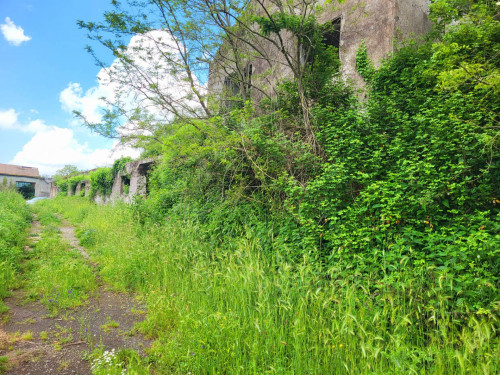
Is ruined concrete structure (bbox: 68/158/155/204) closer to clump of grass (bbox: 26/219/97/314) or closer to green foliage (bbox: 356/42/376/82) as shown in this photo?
clump of grass (bbox: 26/219/97/314)

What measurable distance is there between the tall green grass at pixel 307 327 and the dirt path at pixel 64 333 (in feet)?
1.09

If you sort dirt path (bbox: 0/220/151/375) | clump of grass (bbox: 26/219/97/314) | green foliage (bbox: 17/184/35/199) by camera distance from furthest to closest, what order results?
green foliage (bbox: 17/184/35/199), clump of grass (bbox: 26/219/97/314), dirt path (bbox: 0/220/151/375)

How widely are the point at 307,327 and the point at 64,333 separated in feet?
9.89

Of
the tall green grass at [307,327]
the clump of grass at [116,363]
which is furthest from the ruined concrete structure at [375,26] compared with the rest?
the clump of grass at [116,363]

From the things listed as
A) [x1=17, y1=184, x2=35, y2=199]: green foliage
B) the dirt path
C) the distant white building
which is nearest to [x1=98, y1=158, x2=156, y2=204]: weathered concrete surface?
the dirt path

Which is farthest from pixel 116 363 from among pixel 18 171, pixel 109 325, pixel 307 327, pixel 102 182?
pixel 18 171

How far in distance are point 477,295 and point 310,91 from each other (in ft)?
17.1

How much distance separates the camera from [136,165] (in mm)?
12398

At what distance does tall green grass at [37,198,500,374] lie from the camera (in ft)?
7.48

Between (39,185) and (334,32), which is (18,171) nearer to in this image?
(39,185)

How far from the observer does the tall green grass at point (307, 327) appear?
7.48 ft

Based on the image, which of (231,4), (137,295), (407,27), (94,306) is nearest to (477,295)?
(137,295)

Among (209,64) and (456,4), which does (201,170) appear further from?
(456,4)

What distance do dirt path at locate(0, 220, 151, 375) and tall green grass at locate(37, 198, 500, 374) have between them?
0.33 m
